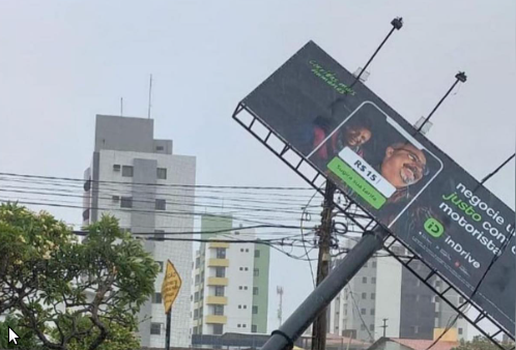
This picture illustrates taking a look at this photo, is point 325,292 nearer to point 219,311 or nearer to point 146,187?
point 146,187

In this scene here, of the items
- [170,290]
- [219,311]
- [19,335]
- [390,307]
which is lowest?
[19,335]

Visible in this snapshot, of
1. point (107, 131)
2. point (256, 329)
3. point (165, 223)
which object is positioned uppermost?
point (107, 131)

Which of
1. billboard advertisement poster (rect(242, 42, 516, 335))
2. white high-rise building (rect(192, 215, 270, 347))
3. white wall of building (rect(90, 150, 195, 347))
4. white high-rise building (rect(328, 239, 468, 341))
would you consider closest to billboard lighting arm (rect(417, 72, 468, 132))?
billboard advertisement poster (rect(242, 42, 516, 335))

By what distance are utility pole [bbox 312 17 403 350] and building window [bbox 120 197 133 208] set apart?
129 feet

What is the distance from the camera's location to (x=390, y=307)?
52156 mm

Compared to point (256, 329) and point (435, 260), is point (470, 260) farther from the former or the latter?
point (256, 329)

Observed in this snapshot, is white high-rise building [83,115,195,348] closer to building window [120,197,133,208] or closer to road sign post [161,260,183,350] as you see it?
building window [120,197,133,208]

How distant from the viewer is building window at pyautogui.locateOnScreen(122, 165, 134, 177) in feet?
183

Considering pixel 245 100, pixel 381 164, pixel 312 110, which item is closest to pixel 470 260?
pixel 381 164

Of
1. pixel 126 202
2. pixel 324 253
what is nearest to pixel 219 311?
pixel 126 202

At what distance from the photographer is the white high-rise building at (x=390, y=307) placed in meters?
46.2

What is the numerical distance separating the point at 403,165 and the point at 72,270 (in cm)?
595

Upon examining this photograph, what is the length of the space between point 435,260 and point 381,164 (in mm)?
1840

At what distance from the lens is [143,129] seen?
5647cm
